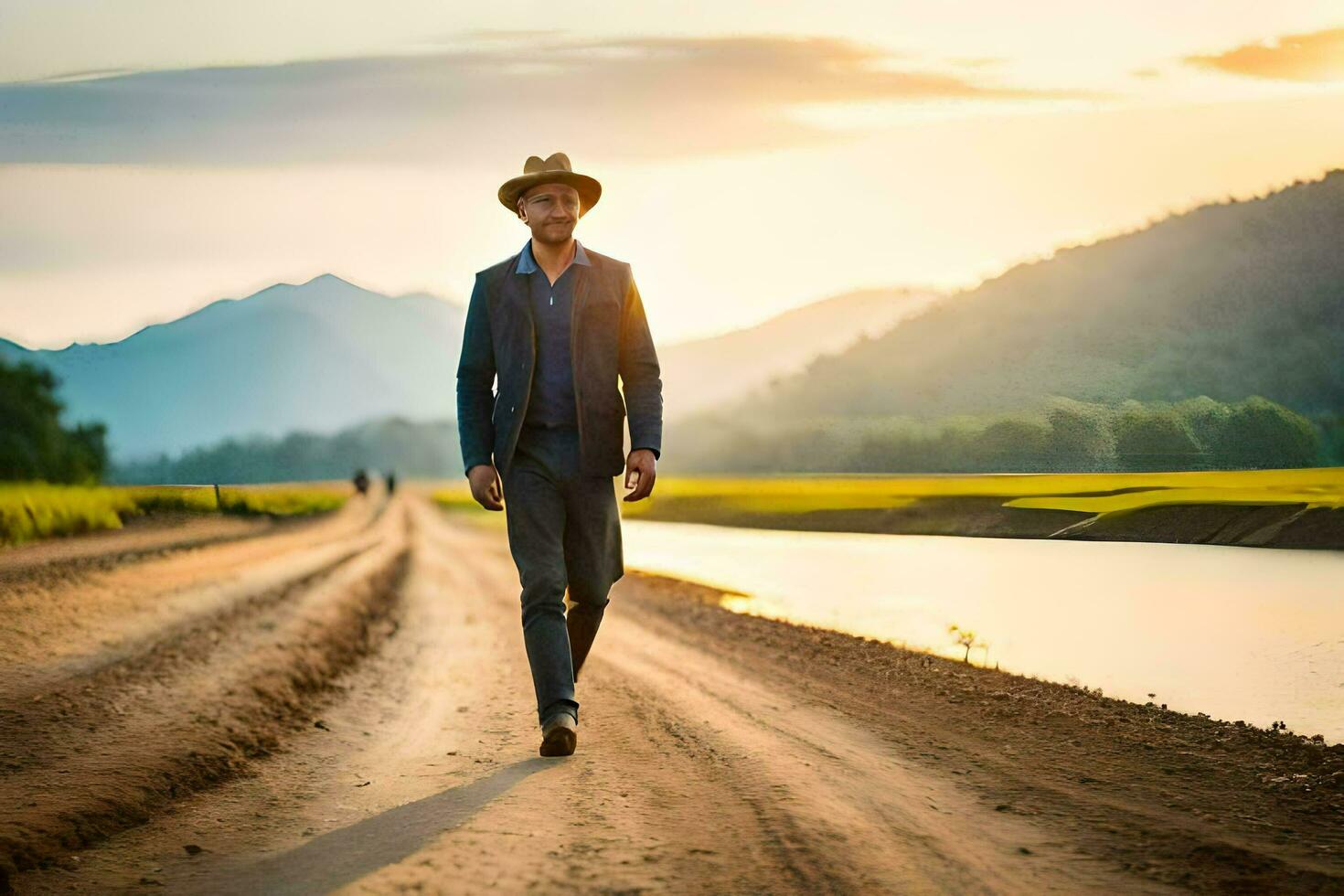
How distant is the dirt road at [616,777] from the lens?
13.3 feet

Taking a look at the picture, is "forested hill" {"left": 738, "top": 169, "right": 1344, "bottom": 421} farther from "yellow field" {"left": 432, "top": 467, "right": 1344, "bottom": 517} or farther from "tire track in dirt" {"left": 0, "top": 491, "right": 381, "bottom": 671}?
"tire track in dirt" {"left": 0, "top": 491, "right": 381, "bottom": 671}

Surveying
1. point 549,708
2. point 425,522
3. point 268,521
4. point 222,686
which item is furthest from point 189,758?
point 425,522

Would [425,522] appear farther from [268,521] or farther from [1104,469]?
[1104,469]

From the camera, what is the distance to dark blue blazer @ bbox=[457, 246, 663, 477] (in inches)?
231

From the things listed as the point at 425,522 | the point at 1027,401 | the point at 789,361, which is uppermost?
the point at 789,361

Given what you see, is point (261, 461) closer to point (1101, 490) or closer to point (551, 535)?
point (551, 535)

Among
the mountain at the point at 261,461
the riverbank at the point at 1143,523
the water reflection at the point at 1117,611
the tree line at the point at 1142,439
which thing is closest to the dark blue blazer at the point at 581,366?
the mountain at the point at 261,461

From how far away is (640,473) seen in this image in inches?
235

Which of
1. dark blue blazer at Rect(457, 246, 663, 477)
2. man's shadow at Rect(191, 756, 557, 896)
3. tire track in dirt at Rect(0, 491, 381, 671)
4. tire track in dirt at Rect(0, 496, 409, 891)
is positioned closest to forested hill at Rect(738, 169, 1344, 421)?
tire track in dirt at Rect(0, 496, 409, 891)

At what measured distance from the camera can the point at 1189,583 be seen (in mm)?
20875

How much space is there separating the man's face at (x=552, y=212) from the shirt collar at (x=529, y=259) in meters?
0.09

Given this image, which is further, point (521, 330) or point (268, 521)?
point (268, 521)

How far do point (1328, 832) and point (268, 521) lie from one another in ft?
148

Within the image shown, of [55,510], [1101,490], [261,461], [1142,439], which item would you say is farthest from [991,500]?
[55,510]
